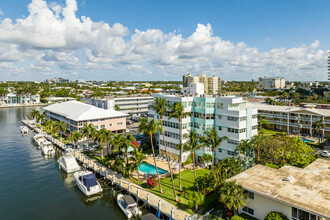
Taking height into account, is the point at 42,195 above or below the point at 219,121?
below

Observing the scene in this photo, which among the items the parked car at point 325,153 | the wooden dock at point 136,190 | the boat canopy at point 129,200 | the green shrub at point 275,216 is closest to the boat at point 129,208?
the boat canopy at point 129,200

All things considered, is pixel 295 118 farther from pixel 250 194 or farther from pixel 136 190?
pixel 136 190

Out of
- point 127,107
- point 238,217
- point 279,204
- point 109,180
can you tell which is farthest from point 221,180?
point 127,107

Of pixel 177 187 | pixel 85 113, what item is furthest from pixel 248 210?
pixel 85 113

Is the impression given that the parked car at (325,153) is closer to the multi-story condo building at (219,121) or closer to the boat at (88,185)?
the multi-story condo building at (219,121)

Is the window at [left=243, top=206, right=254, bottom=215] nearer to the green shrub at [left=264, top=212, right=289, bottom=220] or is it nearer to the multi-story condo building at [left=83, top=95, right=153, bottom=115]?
the green shrub at [left=264, top=212, right=289, bottom=220]

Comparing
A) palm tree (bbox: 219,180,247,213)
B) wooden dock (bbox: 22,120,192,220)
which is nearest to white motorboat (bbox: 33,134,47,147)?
wooden dock (bbox: 22,120,192,220)
